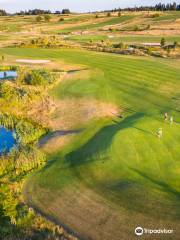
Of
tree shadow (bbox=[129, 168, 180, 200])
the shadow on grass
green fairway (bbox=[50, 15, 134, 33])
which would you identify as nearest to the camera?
tree shadow (bbox=[129, 168, 180, 200])

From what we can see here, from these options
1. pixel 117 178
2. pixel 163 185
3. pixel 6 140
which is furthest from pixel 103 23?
pixel 163 185

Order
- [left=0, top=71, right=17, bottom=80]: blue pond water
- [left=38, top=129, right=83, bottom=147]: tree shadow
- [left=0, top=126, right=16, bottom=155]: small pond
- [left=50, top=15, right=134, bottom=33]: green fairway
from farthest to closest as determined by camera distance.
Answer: [left=50, top=15, right=134, bottom=33]: green fairway < [left=0, top=71, right=17, bottom=80]: blue pond water < [left=38, top=129, right=83, bottom=147]: tree shadow < [left=0, top=126, right=16, bottom=155]: small pond

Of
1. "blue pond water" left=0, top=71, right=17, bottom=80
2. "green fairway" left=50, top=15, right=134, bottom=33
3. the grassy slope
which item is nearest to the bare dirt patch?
the grassy slope

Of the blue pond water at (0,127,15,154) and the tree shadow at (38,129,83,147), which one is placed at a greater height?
the tree shadow at (38,129,83,147)

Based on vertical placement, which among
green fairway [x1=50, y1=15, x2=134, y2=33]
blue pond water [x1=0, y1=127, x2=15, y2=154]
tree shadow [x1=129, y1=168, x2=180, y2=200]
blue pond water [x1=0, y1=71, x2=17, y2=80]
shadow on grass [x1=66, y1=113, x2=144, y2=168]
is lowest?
blue pond water [x1=0, y1=127, x2=15, y2=154]

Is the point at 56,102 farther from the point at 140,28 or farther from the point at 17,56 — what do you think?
the point at 140,28

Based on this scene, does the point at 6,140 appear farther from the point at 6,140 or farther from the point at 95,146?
the point at 95,146

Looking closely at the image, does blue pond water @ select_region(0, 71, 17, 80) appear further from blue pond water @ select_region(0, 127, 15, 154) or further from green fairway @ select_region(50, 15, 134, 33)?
green fairway @ select_region(50, 15, 134, 33)
